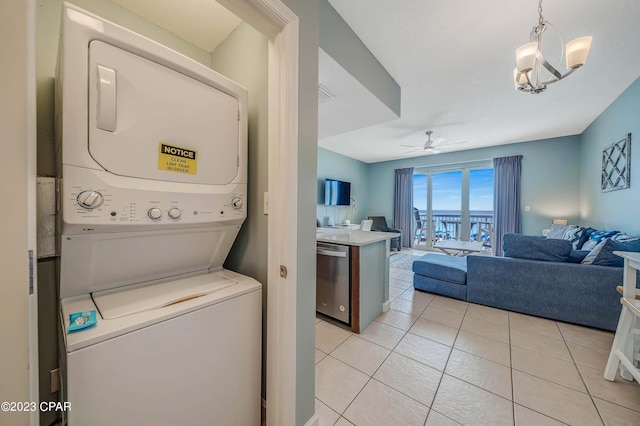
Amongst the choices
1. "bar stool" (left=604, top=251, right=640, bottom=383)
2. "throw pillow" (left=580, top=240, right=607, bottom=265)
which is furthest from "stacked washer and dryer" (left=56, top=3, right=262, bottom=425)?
"throw pillow" (left=580, top=240, right=607, bottom=265)

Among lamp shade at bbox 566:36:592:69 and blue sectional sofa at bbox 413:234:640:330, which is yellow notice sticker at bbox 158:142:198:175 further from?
blue sectional sofa at bbox 413:234:640:330

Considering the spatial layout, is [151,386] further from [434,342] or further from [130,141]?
[434,342]

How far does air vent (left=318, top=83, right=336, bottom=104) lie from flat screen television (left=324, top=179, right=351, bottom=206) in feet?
9.51

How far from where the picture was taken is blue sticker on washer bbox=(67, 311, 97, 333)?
65 cm

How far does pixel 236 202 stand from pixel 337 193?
446 cm

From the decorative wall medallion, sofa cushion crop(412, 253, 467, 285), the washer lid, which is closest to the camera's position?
the washer lid

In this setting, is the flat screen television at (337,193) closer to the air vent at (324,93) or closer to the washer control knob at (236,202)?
the air vent at (324,93)

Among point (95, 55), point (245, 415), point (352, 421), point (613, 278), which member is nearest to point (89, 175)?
point (95, 55)

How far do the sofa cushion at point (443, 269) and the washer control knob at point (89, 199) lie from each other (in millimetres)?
3182

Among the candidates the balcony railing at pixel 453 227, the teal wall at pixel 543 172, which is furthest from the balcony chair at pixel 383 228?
the teal wall at pixel 543 172

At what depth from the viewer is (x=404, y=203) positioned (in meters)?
6.24

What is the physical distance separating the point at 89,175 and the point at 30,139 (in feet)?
0.78

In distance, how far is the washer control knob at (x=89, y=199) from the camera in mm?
699

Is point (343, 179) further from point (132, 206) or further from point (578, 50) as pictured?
point (132, 206)
